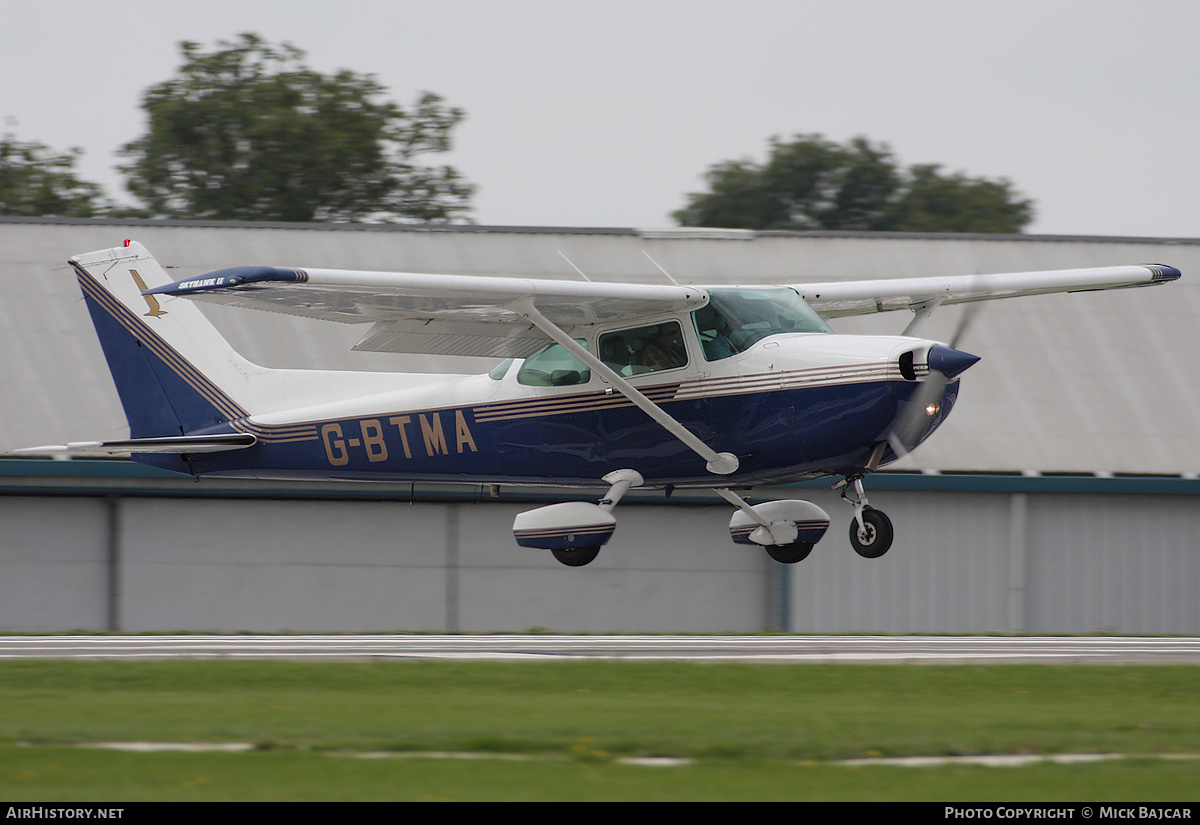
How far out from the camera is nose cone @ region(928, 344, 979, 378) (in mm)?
12609

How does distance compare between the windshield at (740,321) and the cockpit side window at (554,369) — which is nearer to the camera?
the windshield at (740,321)

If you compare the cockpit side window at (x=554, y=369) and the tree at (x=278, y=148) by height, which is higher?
the tree at (x=278, y=148)

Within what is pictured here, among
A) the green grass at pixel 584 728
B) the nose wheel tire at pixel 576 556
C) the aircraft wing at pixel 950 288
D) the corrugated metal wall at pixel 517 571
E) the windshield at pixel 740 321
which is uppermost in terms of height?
the aircraft wing at pixel 950 288

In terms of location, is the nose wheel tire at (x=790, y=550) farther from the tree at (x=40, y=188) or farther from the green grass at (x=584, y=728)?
the tree at (x=40, y=188)

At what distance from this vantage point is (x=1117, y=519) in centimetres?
2389

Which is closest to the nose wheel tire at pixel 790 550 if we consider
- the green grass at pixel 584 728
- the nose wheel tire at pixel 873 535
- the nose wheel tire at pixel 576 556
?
the nose wheel tire at pixel 873 535

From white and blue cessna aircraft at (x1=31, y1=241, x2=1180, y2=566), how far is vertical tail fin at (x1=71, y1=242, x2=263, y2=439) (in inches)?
1.0

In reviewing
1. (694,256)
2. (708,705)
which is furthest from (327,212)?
(708,705)

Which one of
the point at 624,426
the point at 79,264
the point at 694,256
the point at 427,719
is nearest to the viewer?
the point at 427,719

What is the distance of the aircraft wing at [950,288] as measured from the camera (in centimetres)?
1605

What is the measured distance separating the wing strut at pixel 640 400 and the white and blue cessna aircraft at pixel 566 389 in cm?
2

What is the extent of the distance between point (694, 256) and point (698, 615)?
256 inches

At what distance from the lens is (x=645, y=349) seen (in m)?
14.2

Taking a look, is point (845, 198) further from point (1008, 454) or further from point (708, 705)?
point (708, 705)
